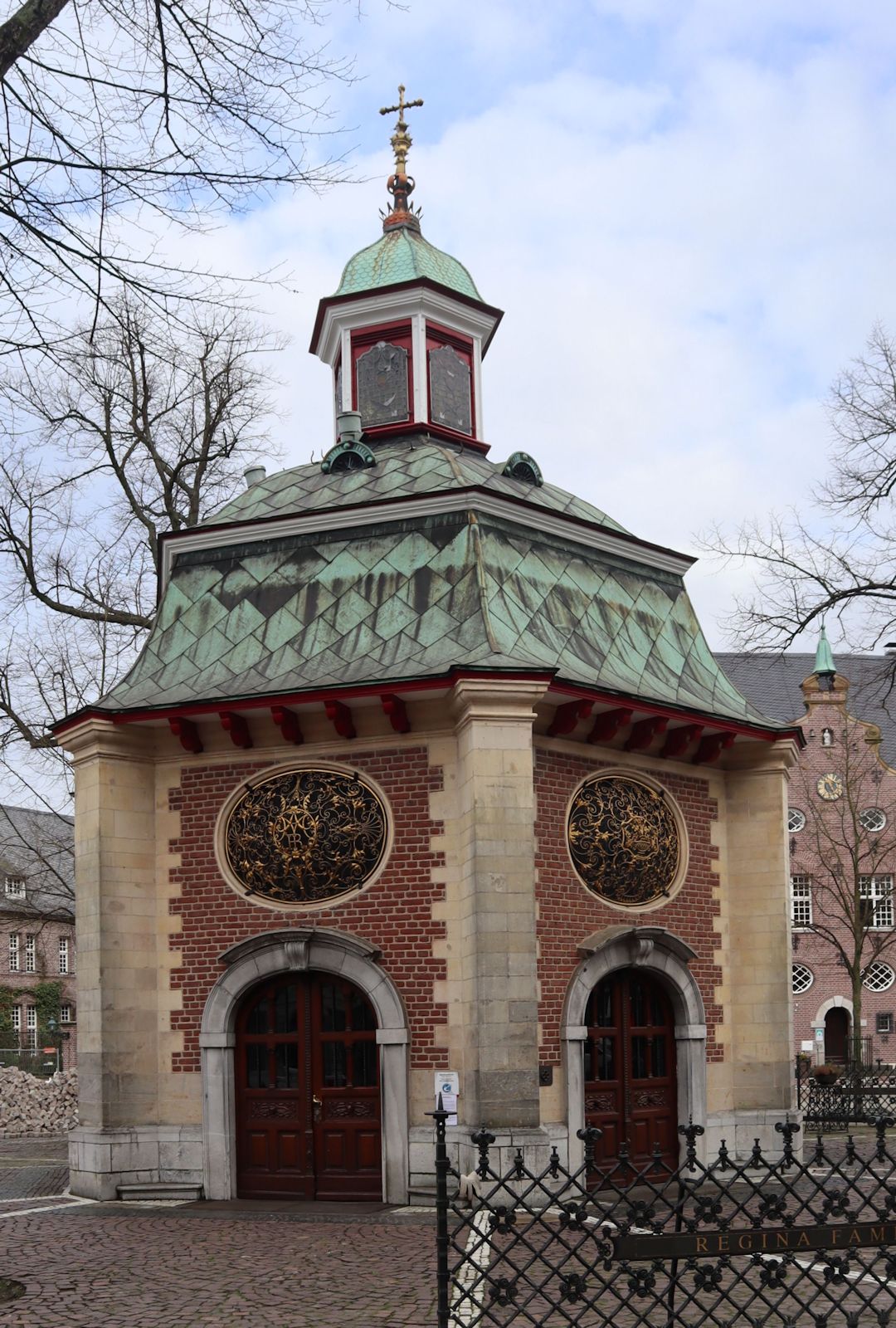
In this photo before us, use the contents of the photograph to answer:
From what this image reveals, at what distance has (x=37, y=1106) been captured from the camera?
2445cm

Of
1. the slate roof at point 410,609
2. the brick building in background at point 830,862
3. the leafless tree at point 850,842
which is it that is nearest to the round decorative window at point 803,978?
the brick building in background at point 830,862

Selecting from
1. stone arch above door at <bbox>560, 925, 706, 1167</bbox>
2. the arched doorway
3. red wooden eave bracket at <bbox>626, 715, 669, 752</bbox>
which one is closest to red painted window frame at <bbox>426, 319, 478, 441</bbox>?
red wooden eave bracket at <bbox>626, 715, 669, 752</bbox>

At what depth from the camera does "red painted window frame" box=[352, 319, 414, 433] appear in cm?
2089

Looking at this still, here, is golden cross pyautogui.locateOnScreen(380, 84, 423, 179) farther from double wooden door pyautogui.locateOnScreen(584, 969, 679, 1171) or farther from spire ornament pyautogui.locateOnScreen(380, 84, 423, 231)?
double wooden door pyautogui.locateOnScreen(584, 969, 679, 1171)

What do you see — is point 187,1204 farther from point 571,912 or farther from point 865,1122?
point 865,1122

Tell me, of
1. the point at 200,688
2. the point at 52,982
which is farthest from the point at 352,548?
the point at 52,982

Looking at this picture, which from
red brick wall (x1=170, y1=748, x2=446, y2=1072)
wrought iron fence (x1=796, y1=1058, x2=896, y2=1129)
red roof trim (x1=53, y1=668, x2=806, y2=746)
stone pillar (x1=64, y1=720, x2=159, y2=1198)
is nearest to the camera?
red roof trim (x1=53, y1=668, x2=806, y2=746)

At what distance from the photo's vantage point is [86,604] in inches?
1014

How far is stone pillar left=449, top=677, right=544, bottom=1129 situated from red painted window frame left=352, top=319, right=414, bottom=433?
7.66 m

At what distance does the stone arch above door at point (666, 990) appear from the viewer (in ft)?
47.5

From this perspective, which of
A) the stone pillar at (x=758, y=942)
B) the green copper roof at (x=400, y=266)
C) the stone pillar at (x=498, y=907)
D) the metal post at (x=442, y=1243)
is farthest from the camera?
the green copper roof at (x=400, y=266)

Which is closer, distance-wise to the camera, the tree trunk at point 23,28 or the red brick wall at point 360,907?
the tree trunk at point 23,28

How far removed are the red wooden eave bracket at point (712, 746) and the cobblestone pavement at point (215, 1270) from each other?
6.25m

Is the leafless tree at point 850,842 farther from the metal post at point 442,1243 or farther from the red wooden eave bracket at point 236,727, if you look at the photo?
the metal post at point 442,1243
